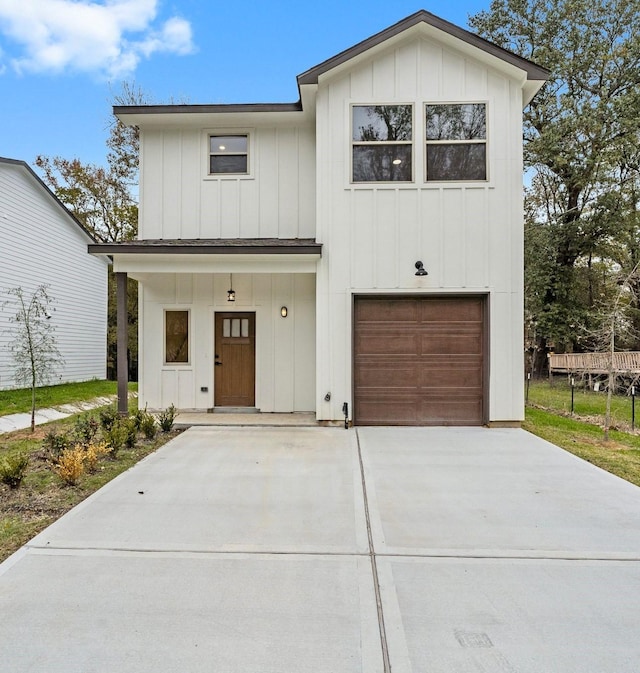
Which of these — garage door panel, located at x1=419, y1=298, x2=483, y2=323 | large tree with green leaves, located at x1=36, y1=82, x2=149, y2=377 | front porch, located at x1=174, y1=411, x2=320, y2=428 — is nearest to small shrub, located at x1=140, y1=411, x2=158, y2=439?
front porch, located at x1=174, y1=411, x2=320, y2=428

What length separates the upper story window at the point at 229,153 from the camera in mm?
8367

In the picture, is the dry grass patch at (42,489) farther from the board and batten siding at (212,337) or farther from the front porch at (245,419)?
the board and batten siding at (212,337)

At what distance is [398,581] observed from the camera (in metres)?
2.67

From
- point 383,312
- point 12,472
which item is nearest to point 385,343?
point 383,312

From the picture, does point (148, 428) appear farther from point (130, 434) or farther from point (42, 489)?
point (42, 489)

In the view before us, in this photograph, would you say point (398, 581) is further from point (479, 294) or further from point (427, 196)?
point (427, 196)

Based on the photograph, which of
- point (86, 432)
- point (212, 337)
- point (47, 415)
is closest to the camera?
point (86, 432)

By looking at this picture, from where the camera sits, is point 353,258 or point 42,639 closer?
point 42,639

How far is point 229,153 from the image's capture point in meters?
8.38

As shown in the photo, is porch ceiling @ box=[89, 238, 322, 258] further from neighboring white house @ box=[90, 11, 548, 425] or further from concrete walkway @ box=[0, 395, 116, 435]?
concrete walkway @ box=[0, 395, 116, 435]

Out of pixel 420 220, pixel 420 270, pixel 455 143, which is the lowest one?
pixel 420 270

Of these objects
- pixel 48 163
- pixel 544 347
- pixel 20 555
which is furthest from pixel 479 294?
pixel 48 163

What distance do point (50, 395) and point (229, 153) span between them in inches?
302

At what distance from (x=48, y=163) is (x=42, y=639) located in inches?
907
